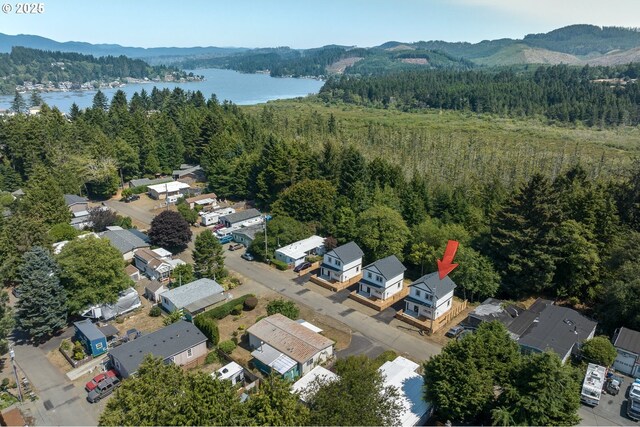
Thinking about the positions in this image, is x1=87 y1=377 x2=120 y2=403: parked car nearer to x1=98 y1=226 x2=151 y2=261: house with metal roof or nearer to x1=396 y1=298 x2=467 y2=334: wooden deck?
x1=98 y1=226 x2=151 y2=261: house with metal roof

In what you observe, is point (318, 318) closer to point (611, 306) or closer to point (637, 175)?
point (611, 306)

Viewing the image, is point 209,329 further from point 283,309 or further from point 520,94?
point 520,94

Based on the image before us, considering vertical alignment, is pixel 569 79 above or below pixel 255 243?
above

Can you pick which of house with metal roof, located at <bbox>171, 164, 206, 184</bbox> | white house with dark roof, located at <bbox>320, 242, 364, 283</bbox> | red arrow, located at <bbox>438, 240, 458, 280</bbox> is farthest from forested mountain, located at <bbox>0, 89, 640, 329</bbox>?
house with metal roof, located at <bbox>171, 164, 206, 184</bbox>

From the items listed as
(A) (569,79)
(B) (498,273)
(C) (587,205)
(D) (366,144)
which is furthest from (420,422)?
(A) (569,79)

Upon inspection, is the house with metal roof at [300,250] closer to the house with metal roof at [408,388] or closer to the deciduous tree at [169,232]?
the deciduous tree at [169,232]

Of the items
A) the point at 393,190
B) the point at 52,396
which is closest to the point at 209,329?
the point at 52,396

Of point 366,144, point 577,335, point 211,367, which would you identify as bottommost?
point 211,367
